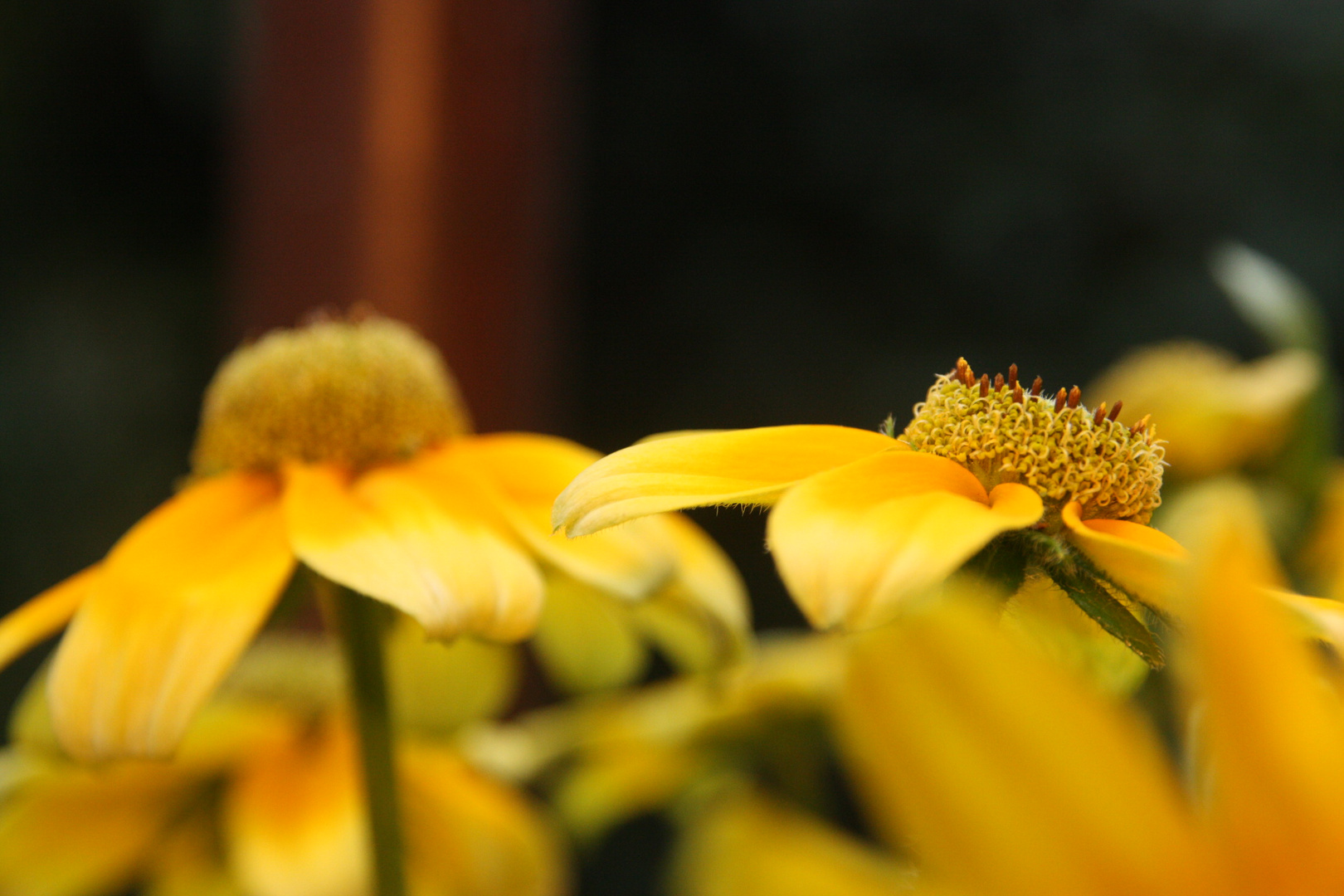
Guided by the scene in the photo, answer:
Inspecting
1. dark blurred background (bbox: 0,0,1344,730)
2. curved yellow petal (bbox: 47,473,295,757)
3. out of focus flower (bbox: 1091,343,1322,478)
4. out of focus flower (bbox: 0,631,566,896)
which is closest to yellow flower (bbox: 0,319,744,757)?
curved yellow petal (bbox: 47,473,295,757)

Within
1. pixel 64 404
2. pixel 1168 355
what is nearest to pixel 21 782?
pixel 1168 355

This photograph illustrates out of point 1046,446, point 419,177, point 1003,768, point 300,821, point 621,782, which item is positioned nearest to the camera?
point 1003,768

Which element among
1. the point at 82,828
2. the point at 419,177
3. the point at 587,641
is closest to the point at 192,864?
the point at 82,828

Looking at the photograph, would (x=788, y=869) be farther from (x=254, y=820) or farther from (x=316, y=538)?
(x=254, y=820)

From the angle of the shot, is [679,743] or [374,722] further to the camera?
[679,743]

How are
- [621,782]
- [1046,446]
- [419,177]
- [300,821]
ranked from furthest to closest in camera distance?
1. [419,177]
2. [621,782]
3. [300,821]
4. [1046,446]

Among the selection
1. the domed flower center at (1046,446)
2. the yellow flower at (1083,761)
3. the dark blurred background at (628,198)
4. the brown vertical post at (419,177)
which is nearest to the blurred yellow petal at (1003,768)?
the yellow flower at (1083,761)

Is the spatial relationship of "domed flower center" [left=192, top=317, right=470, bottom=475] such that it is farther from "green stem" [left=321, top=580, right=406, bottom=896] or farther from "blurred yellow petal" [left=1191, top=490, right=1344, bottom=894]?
"blurred yellow petal" [left=1191, top=490, right=1344, bottom=894]

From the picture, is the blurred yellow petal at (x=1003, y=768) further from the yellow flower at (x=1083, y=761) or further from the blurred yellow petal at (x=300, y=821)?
the blurred yellow petal at (x=300, y=821)
